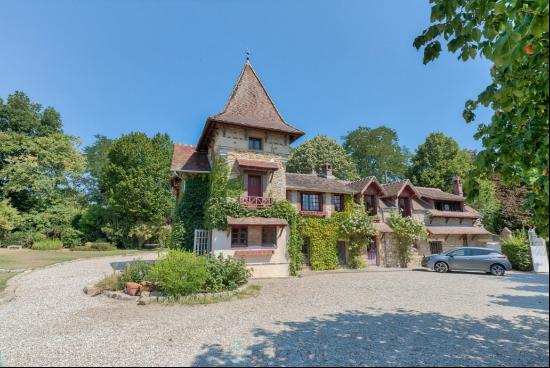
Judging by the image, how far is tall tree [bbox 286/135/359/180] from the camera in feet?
138

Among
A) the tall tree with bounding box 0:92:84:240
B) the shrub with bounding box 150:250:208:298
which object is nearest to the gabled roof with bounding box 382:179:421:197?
the shrub with bounding box 150:250:208:298

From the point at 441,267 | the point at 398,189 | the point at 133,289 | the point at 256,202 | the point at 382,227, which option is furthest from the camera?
the point at 398,189

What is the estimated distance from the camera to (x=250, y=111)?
1798 cm

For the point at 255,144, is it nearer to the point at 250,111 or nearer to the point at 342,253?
the point at 250,111

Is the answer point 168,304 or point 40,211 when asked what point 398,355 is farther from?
point 40,211

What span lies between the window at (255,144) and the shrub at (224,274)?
731 cm

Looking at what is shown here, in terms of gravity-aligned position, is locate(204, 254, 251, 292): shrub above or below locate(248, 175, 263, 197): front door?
below

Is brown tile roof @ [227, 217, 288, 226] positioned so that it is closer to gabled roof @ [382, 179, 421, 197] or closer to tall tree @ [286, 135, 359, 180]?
gabled roof @ [382, 179, 421, 197]

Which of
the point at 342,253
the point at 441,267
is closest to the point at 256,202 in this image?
the point at 342,253

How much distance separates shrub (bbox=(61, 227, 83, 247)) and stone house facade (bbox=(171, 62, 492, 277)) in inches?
762

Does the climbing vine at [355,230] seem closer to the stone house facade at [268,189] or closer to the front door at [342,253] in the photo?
the front door at [342,253]

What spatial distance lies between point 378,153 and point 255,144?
1422 inches

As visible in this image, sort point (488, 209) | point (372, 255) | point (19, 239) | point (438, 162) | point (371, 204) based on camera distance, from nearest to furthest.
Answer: point (372, 255) → point (371, 204) → point (488, 209) → point (19, 239) → point (438, 162)

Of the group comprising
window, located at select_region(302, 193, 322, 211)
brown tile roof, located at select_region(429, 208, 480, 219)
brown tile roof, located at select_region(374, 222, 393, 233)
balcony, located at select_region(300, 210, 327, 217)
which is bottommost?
brown tile roof, located at select_region(374, 222, 393, 233)
